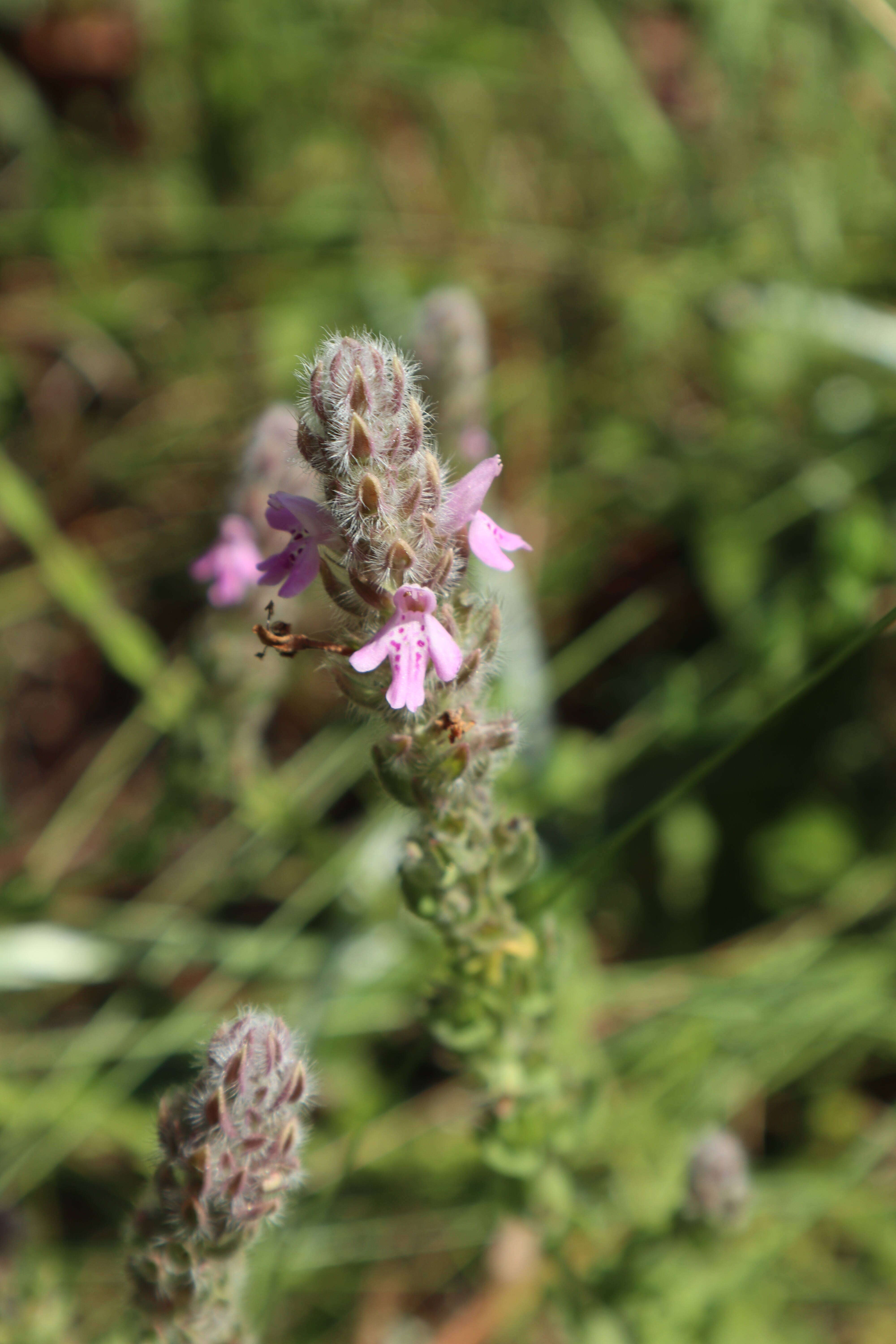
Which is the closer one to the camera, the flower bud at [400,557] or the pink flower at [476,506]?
the flower bud at [400,557]

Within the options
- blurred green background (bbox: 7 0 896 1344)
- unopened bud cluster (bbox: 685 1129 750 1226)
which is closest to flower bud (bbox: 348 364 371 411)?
blurred green background (bbox: 7 0 896 1344)

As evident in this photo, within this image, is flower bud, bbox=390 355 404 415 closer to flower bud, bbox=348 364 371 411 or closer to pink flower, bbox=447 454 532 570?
flower bud, bbox=348 364 371 411

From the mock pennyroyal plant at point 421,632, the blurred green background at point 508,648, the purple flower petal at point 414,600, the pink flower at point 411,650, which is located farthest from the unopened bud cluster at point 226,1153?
the purple flower petal at point 414,600

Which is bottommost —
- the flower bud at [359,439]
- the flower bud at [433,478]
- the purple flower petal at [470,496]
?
the flower bud at [433,478]

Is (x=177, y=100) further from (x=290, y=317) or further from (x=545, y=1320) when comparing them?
(x=545, y=1320)

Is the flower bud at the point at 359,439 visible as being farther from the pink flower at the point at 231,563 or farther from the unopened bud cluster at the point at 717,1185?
the unopened bud cluster at the point at 717,1185

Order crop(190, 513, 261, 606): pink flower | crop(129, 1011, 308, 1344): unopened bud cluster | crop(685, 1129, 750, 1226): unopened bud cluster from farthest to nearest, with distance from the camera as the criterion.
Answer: crop(190, 513, 261, 606): pink flower
crop(685, 1129, 750, 1226): unopened bud cluster
crop(129, 1011, 308, 1344): unopened bud cluster
